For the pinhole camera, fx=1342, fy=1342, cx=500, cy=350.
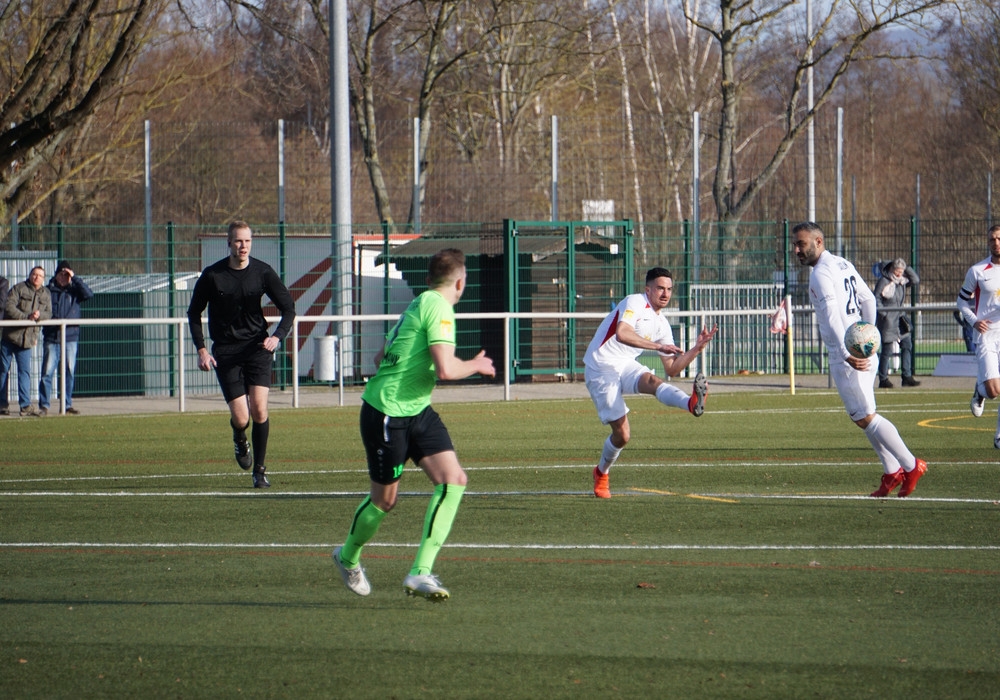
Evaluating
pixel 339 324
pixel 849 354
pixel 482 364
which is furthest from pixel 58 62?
pixel 482 364

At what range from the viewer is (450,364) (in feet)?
21.6

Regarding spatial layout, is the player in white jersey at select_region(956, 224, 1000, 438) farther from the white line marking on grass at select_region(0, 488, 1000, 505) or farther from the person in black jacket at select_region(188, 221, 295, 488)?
the person in black jacket at select_region(188, 221, 295, 488)

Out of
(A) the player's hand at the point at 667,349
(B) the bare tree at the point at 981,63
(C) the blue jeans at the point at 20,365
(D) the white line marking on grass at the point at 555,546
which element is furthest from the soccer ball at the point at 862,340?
(B) the bare tree at the point at 981,63

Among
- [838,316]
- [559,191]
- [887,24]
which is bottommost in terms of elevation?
[838,316]

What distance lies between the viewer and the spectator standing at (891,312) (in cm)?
2153

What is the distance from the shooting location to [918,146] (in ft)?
207

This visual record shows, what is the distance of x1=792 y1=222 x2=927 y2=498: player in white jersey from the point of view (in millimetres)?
9969

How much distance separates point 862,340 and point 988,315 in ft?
14.8

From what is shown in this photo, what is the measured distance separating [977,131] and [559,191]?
30954mm

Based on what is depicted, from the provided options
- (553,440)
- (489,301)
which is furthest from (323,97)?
(553,440)

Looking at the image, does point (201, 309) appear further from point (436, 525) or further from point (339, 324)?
point (339, 324)

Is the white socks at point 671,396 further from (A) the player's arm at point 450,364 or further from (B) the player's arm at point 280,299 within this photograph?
(A) the player's arm at point 450,364

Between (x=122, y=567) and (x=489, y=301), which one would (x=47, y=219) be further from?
(x=122, y=567)

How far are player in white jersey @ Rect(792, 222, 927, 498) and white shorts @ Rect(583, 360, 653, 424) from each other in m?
1.57
